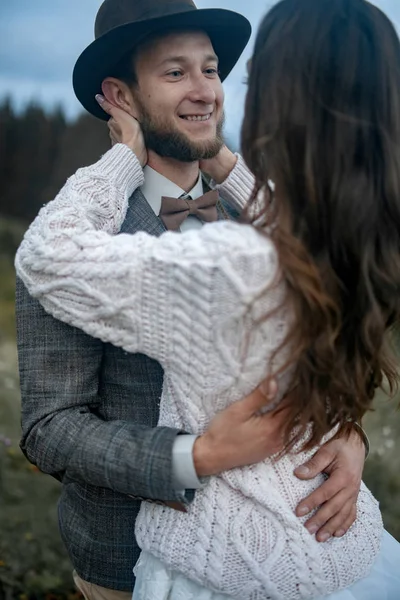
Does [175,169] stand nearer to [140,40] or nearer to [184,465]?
[140,40]

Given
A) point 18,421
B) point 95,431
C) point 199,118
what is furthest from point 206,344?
point 18,421

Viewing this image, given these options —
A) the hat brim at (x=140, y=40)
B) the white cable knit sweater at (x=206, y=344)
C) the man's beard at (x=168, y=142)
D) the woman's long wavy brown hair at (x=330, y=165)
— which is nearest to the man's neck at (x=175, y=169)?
the man's beard at (x=168, y=142)

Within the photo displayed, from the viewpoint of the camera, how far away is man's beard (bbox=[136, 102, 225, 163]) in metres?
1.92

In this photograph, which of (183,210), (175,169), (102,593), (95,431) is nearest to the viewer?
(95,431)

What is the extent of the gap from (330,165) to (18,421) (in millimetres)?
3496

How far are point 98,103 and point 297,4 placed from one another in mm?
958

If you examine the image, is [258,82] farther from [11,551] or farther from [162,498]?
[11,551]

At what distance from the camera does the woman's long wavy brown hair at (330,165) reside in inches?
47.1

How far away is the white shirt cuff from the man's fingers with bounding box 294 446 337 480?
0.69 ft

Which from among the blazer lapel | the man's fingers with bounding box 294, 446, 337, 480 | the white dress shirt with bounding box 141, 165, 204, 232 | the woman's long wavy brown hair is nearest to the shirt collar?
the white dress shirt with bounding box 141, 165, 204, 232

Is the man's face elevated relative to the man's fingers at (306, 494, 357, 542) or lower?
elevated

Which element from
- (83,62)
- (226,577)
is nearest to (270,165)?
(226,577)

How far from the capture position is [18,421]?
427cm

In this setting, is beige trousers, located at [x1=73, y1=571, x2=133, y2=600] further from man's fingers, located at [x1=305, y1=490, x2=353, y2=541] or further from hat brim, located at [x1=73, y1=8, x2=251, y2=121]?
hat brim, located at [x1=73, y1=8, x2=251, y2=121]
